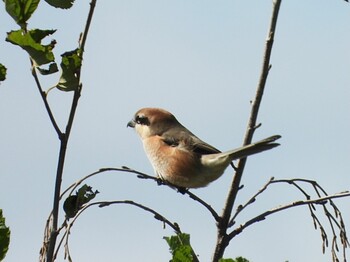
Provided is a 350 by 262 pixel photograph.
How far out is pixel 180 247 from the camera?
2.06 metres

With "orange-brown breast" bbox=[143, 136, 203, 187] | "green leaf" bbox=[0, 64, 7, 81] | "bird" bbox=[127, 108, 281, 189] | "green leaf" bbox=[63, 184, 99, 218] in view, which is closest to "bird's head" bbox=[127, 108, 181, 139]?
"bird" bbox=[127, 108, 281, 189]

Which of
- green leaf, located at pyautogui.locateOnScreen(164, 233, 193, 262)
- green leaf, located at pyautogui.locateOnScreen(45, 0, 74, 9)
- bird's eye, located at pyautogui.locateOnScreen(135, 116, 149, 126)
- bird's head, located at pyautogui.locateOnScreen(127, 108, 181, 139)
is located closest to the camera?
green leaf, located at pyautogui.locateOnScreen(164, 233, 193, 262)

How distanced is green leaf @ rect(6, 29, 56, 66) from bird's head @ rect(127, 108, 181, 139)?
3.78 m

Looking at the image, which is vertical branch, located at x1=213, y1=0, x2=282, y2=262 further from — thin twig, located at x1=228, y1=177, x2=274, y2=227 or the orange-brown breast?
the orange-brown breast

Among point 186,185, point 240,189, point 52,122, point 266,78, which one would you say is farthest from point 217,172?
point 52,122

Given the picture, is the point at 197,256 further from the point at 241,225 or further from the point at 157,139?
the point at 157,139

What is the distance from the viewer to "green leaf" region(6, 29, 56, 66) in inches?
77.5

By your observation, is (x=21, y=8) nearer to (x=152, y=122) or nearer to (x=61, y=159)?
(x=61, y=159)

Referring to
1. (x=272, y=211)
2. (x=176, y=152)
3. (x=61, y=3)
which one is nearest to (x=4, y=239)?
(x=61, y=3)

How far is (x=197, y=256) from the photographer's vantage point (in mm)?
2076

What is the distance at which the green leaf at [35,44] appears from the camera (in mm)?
1968

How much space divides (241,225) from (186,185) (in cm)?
258

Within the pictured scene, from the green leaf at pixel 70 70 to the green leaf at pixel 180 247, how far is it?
558 mm

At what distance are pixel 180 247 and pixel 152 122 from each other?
13.0 feet
